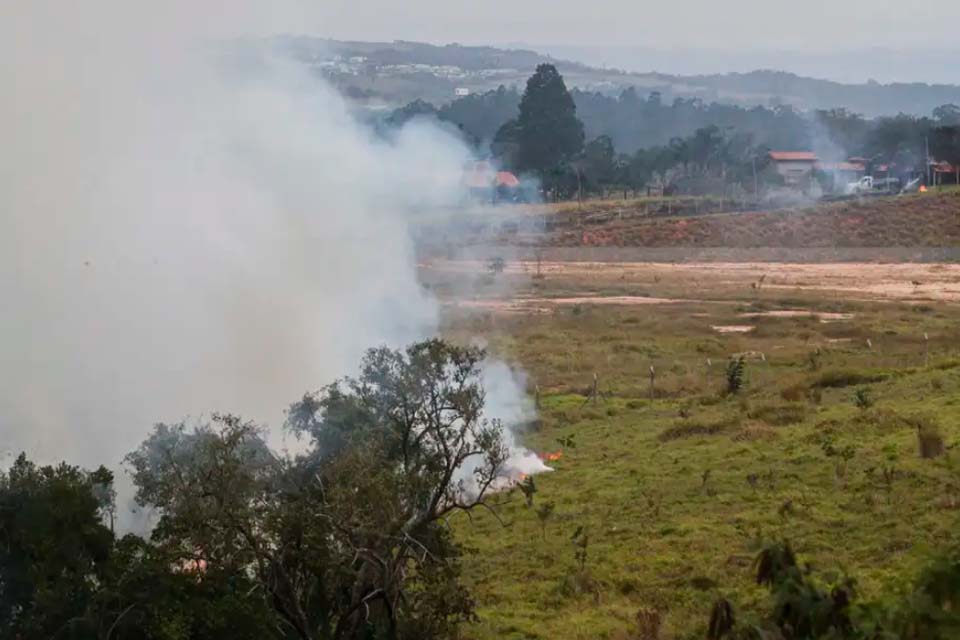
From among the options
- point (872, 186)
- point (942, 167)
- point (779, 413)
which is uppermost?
point (942, 167)

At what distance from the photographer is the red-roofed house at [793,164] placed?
346 feet

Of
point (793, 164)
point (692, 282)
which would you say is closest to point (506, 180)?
point (692, 282)

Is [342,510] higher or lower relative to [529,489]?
higher

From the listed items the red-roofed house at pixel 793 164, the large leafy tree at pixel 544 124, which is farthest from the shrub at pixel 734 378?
the red-roofed house at pixel 793 164

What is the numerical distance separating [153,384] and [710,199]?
6919 cm

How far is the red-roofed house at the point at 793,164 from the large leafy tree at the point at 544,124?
1899cm

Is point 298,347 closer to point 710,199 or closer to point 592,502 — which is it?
point 592,502

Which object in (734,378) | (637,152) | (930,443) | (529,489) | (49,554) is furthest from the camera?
(637,152)

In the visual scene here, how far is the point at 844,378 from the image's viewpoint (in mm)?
32406

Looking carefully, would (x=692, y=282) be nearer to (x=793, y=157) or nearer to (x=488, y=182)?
(x=488, y=182)

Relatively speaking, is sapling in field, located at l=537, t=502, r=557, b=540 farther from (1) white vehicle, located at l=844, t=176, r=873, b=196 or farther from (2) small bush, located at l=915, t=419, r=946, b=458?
(1) white vehicle, located at l=844, t=176, r=873, b=196

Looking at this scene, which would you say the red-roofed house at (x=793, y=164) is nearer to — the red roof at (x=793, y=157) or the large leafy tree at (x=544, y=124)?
the red roof at (x=793, y=157)

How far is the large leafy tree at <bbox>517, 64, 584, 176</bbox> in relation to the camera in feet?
314

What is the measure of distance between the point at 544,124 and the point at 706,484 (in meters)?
75.9
